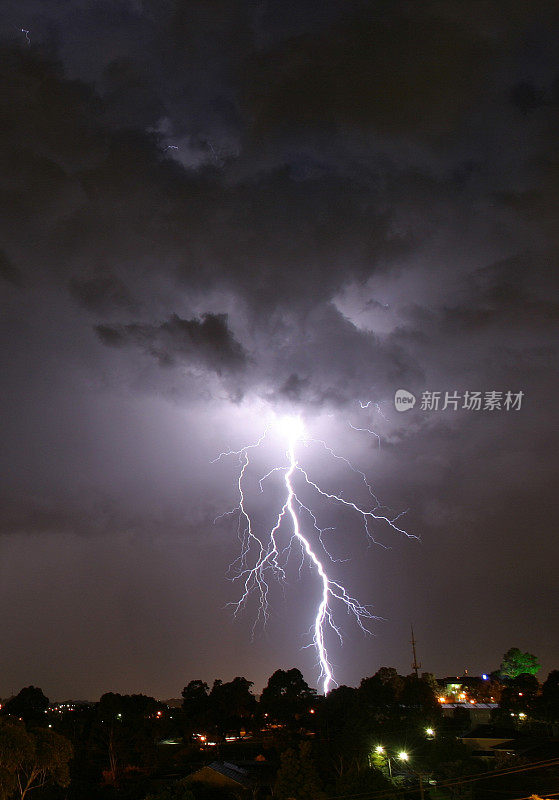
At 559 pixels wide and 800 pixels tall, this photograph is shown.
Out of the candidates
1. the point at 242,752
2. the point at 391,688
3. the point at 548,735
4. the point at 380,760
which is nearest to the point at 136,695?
the point at 242,752

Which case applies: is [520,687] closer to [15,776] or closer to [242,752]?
[242,752]

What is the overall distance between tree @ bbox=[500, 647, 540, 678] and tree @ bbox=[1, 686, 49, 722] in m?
34.6

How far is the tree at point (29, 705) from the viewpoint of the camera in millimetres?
40312

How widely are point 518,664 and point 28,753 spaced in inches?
1653

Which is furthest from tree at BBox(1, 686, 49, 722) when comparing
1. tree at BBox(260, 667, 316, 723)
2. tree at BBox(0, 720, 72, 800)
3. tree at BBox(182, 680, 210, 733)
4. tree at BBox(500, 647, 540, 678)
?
tree at BBox(500, 647, 540, 678)

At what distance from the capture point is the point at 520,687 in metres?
37.5

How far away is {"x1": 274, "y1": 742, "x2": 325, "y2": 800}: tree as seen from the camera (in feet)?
52.1

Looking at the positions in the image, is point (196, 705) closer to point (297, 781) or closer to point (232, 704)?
point (232, 704)

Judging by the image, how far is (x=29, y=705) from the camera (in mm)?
41750

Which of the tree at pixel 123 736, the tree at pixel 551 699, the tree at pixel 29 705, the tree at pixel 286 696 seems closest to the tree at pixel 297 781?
the tree at pixel 123 736

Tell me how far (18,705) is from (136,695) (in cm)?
1269

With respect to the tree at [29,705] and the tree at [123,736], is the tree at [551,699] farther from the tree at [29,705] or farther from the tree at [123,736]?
the tree at [29,705]

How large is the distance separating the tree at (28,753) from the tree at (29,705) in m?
27.1

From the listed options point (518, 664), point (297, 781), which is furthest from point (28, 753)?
point (518, 664)
